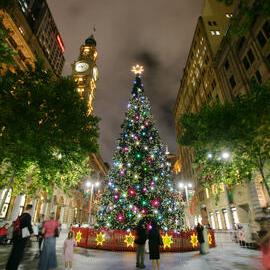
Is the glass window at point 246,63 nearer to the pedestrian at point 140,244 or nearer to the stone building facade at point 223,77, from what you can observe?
the stone building facade at point 223,77

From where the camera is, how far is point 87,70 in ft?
237

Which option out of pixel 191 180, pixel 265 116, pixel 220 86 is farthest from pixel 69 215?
pixel 265 116

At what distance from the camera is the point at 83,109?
16750 millimetres

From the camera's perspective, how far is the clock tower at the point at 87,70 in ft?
219

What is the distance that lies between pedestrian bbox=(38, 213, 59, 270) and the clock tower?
191 feet

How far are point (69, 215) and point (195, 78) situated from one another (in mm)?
38889

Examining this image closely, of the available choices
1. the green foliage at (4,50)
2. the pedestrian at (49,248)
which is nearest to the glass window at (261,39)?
the green foliage at (4,50)

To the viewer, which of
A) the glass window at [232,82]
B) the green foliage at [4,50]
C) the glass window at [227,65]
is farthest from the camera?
the glass window at [227,65]

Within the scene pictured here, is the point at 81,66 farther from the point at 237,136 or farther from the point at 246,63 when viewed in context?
the point at 237,136

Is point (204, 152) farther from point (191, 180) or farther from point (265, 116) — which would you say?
point (191, 180)

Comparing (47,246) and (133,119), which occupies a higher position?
(133,119)

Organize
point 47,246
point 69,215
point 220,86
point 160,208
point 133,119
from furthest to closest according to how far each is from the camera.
Answer: point 69,215 < point 220,86 < point 133,119 < point 160,208 < point 47,246

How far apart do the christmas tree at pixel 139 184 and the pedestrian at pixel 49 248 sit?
6.17 metres

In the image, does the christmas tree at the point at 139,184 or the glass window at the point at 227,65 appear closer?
the christmas tree at the point at 139,184
